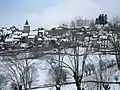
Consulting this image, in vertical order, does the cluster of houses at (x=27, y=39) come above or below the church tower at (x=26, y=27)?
below

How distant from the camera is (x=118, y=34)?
31.5 ft

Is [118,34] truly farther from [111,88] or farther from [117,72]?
[111,88]

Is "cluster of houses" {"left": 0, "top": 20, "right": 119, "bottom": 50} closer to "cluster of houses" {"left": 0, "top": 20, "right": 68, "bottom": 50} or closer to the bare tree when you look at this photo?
"cluster of houses" {"left": 0, "top": 20, "right": 68, "bottom": 50}

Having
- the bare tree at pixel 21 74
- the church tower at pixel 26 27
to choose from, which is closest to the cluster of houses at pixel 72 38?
the church tower at pixel 26 27

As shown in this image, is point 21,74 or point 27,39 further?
point 27,39

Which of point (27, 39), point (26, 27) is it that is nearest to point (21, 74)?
point (27, 39)

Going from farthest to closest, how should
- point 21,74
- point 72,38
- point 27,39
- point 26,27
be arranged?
1. point 26,27
2. point 27,39
3. point 72,38
4. point 21,74

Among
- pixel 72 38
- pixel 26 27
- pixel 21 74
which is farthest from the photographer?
→ pixel 26 27

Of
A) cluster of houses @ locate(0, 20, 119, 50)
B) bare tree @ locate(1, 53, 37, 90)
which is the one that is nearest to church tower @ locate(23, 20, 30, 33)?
cluster of houses @ locate(0, 20, 119, 50)

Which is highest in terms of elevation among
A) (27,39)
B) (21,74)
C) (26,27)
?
(26,27)

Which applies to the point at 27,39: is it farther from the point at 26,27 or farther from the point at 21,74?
the point at 21,74

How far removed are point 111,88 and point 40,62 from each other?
5226 millimetres

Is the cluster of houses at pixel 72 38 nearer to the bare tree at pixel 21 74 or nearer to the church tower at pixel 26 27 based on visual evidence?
the church tower at pixel 26 27

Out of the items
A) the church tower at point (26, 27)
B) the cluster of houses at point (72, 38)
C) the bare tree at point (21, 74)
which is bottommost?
the bare tree at point (21, 74)
